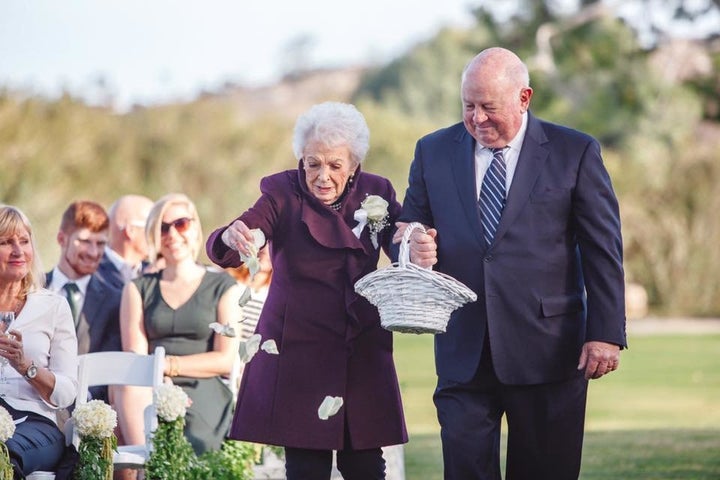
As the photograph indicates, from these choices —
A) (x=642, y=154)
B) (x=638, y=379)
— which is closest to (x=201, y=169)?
(x=642, y=154)

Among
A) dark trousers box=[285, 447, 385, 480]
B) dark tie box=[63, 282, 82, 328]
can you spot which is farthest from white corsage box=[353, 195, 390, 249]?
dark tie box=[63, 282, 82, 328]

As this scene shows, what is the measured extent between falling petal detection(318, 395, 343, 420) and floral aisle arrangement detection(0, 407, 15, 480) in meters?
1.18

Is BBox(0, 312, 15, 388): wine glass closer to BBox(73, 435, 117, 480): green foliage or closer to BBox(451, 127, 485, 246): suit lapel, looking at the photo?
BBox(73, 435, 117, 480): green foliage

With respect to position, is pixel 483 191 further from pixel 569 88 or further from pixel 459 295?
pixel 569 88

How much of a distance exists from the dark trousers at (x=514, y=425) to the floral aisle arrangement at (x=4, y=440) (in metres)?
1.66

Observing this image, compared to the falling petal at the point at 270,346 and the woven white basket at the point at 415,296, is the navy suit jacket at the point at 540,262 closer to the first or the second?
the woven white basket at the point at 415,296

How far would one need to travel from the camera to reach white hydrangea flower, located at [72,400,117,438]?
18.4 ft

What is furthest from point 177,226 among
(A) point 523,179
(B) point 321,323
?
(A) point 523,179

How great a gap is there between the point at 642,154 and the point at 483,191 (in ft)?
52.1

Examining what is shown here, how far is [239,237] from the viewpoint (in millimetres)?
5219

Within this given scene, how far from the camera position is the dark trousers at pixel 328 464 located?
546cm

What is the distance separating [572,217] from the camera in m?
5.31

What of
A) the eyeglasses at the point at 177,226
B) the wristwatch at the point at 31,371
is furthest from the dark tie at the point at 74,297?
the wristwatch at the point at 31,371

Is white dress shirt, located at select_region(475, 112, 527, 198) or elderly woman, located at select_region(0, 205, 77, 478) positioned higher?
white dress shirt, located at select_region(475, 112, 527, 198)
